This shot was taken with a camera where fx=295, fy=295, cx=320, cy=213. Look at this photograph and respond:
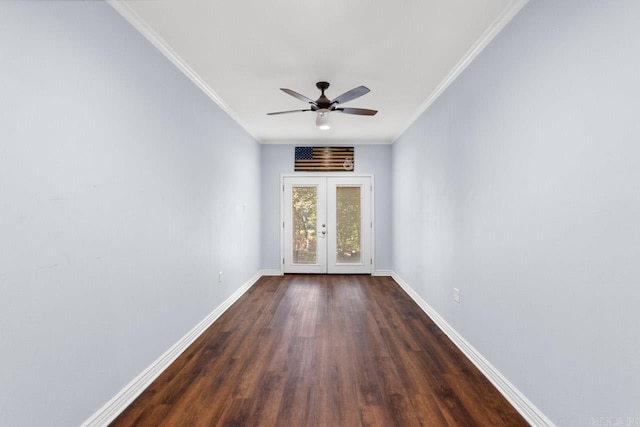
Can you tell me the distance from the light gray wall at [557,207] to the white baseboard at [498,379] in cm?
5

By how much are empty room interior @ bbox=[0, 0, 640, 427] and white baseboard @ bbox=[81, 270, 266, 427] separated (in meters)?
0.02

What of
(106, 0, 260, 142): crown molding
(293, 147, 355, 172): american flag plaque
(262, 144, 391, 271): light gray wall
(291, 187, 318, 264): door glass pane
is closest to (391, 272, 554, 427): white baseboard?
(262, 144, 391, 271): light gray wall

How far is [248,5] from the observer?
Answer: 2.05 m

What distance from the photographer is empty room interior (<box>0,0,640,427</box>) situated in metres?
1.37

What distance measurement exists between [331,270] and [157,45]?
4779mm

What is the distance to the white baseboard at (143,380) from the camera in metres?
1.80

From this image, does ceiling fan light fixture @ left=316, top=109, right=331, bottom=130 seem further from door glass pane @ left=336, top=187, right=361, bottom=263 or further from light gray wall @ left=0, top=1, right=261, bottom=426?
door glass pane @ left=336, top=187, right=361, bottom=263

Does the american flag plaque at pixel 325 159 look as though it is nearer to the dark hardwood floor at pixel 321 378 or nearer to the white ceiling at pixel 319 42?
the white ceiling at pixel 319 42

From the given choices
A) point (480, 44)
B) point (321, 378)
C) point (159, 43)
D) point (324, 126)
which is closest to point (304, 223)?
point (324, 126)

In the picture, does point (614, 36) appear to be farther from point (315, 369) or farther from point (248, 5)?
point (315, 369)

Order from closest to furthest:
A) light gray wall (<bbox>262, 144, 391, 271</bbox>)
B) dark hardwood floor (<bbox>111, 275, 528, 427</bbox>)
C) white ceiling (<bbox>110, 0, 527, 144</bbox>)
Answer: dark hardwood floor (<bbox>111, 275, 528, 427</bbox>)
white ceiling (<bbox>110, 0, 527, 144</bbox>)
light gray wall (<bbox>262, 144, 391, 271</bbox>)

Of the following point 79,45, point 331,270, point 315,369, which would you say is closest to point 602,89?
point 315,369

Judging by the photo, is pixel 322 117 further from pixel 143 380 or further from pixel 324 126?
pixel 143 380

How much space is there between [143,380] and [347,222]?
4.47 m
